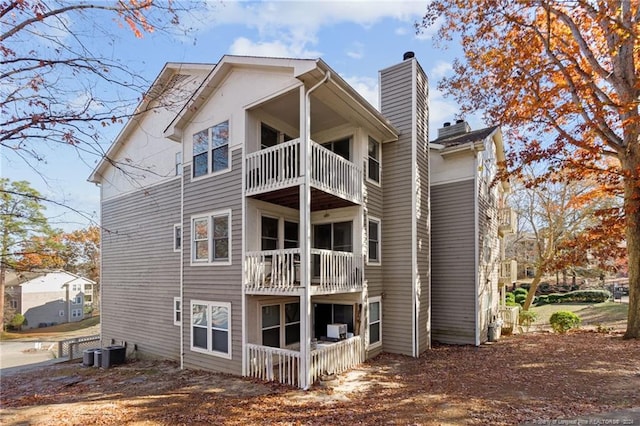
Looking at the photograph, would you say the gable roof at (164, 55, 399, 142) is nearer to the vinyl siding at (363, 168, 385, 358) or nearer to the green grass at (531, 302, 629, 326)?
the vinyl siding at (363, 168, 385, 358)

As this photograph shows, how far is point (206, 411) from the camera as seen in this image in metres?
6.66

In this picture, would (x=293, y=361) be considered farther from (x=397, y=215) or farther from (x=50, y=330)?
(x=50, y=330)

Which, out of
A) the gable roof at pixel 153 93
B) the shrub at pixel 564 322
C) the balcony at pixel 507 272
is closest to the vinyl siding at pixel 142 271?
the gable roof at pixel 153 93

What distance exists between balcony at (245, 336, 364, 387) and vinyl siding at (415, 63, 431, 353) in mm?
3073

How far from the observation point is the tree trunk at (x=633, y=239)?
12.1 metres

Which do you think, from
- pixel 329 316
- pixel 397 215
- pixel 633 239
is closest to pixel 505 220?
pixel 633 239

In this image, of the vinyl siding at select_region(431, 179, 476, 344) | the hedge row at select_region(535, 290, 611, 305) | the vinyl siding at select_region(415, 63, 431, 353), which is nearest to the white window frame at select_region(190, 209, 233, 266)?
the vinyl siding at select_region(415, 63, 431, 353)

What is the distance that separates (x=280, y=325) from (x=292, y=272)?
2.68m

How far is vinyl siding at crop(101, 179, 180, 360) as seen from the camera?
1288cm

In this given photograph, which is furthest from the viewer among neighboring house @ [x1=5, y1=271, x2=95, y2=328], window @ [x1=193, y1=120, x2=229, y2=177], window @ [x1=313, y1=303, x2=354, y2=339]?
neighboring house @ [x1=5, y1=271, x2=95, y2=328]

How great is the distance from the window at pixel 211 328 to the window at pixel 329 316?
118 inches

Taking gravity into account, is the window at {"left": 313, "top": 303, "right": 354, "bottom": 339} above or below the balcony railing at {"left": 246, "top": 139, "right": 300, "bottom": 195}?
below

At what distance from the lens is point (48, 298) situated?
39.6 metres

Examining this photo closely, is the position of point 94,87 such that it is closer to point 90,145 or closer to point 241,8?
point 90,145
